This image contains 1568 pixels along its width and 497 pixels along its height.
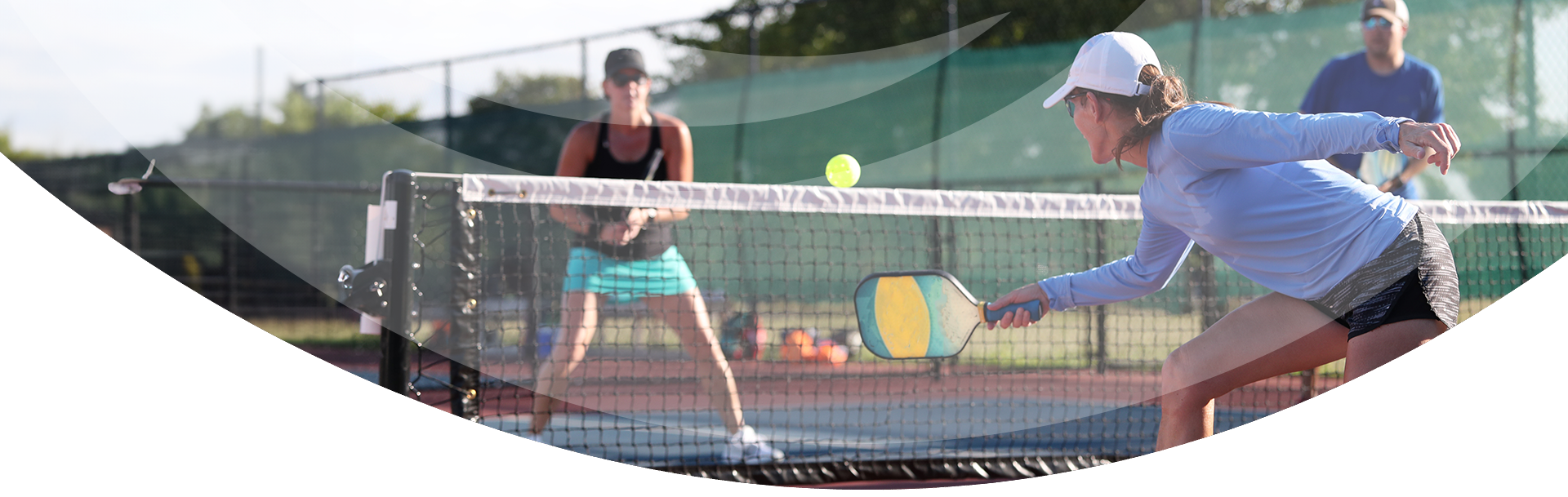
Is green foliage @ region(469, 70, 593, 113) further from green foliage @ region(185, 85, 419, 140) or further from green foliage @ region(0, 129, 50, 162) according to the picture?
green foliage @ region(0, 129, 50, 162)

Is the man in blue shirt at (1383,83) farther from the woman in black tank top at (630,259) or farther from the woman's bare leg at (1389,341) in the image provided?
the woman in black tank top at (630,259)

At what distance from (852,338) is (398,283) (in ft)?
11.6

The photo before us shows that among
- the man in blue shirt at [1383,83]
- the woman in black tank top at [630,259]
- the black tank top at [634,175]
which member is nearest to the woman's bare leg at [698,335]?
the woman in black tank top at [630,259]

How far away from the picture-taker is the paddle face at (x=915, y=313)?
5.95 feet

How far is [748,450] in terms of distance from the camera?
2.73 metres

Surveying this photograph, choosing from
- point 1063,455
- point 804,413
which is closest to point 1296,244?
point 1063,455

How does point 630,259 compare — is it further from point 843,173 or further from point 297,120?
point 297,120

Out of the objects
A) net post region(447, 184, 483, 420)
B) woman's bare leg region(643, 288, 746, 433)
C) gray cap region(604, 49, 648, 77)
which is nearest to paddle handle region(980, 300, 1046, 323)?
woman's bare leg region(643, 288, 746, 433)

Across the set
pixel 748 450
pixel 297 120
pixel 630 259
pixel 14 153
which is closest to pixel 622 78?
pixel 630 259

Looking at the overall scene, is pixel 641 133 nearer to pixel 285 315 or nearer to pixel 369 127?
pixel 285 315

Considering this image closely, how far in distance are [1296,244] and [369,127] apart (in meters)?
7.52

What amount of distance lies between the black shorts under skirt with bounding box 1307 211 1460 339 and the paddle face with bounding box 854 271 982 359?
0.61m

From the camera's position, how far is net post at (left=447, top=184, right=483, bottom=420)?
8.25 feet

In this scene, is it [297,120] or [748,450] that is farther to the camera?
[297,120]
